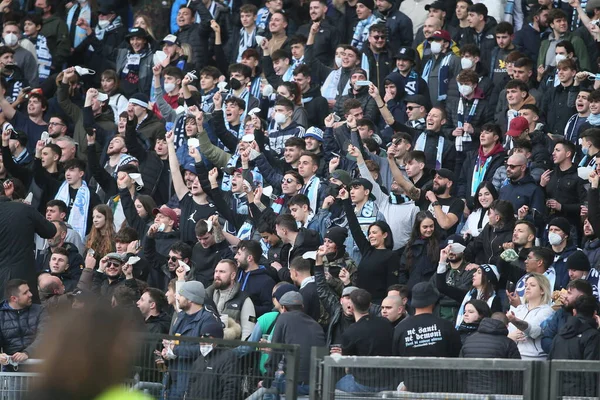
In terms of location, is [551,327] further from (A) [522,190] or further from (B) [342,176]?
(B) [342,176]

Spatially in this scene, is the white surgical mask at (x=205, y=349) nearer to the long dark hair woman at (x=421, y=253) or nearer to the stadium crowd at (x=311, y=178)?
the stadium crowd at (x=311, y=178)

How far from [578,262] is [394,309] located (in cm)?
173

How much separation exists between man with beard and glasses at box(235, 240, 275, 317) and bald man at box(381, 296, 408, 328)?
153cm

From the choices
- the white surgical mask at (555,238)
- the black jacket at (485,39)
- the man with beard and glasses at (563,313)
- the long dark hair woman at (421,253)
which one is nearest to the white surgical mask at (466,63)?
the black jacket at (485,39)

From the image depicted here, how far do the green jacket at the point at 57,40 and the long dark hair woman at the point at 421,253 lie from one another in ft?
27.8

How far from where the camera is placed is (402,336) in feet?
30.1

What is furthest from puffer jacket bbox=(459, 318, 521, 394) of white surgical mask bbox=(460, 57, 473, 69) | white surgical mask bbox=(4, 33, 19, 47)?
white surgical mask bbox=(4, 33, 19, 47)

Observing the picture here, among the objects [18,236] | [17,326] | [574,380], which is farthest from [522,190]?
[574,380]

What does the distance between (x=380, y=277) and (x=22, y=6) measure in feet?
37.1

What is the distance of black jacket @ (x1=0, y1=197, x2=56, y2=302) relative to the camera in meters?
11.1

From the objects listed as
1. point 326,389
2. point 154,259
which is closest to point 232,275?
point 154,259

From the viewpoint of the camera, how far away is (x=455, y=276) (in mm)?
11164

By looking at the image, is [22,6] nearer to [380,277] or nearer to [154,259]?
[154,259]

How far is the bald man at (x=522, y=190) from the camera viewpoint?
479 inches
